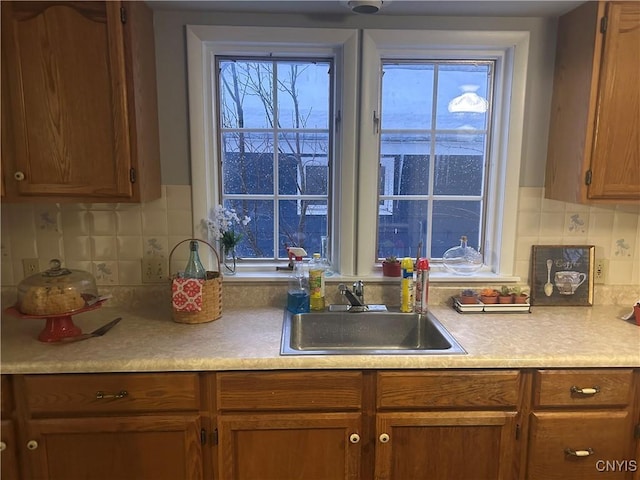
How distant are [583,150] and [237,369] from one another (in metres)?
1.48

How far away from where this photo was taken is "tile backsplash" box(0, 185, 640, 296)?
2021 mm

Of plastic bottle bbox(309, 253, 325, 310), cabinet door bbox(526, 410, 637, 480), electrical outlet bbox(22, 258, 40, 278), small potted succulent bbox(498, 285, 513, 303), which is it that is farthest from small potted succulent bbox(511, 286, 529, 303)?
electrical outlet bbox(22, 258, 40, 278)

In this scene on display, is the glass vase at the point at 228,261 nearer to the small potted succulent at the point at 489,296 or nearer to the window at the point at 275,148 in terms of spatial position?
the window at the point at 275,148

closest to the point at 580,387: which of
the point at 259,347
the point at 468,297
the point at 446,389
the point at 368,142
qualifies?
the point at 446,389

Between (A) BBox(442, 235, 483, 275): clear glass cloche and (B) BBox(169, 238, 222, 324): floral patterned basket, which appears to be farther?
(A) BBox(442, 235, 483, 275): clear glass cloche

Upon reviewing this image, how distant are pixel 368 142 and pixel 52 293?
134 centimetres

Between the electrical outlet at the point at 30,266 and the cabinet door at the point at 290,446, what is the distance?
1.09 m

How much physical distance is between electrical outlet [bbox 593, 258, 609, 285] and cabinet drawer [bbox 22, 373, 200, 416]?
176 cm

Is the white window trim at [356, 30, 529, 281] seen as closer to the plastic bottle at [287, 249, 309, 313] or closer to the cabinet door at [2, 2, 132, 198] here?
the plastic bottle at [287, 249, 309, 313]

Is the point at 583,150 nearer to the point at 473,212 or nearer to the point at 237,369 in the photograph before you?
the point at 473,212

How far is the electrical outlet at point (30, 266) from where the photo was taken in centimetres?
203

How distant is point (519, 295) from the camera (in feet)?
6.73

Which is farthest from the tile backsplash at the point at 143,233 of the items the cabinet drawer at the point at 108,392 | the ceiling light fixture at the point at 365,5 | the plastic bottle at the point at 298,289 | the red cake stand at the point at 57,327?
the ceiling light fixture at the point at 365,5

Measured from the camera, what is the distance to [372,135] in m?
2.05
